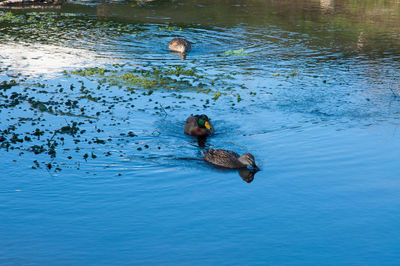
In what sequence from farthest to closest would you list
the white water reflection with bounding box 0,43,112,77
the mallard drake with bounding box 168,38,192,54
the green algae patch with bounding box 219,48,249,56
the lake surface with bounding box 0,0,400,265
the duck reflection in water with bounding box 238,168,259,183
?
1. the green algae patch with bounding box 219,48,249,56
2. the mallard drake with bounding box 168,38,192,54
3. the white water reflection with bounding box 0,43,112,77
4. the duck reflection in water with bounding box 238,168,259,183
5. the lake surface with bounding box 0,0,400,265

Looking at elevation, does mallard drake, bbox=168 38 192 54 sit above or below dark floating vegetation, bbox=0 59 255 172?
above

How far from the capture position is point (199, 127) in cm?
1409

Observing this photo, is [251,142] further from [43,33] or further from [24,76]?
[43,33]

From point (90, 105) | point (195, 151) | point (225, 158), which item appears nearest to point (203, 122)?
point (195, 151)

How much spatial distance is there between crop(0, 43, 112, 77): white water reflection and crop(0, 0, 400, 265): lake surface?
131 millimetres

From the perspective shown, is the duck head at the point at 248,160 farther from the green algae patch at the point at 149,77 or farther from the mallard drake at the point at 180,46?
the mallard drake at the point at 180,46

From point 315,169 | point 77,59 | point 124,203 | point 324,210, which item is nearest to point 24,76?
point 77,59

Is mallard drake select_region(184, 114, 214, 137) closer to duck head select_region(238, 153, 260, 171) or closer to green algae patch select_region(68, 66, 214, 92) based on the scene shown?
duck head select_region(238, 153, 260, 171)

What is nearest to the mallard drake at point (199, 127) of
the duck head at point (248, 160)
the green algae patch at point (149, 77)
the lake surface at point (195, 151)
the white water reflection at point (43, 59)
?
the lake surface at point (195, 151)

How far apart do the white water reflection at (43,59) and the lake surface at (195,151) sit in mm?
131

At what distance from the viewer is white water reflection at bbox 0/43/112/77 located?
69.7 feet

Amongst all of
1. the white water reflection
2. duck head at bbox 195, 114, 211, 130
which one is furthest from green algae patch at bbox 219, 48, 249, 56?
duck head at bbox 195, 114, 211, 130

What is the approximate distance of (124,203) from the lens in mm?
10680

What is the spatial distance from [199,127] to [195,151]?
900 mm
